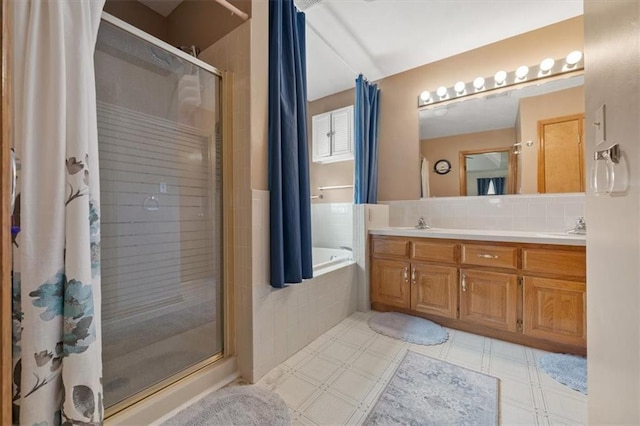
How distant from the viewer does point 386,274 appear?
243 cm

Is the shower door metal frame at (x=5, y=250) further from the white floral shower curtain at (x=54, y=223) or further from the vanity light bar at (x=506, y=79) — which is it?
the vanity light bar at (x=506, y=79)

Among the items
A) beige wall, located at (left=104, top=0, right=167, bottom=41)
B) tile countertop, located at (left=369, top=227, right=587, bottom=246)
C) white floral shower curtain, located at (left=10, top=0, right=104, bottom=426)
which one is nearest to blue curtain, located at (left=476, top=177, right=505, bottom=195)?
tile countertop, located at (left=369, top=227, right=587, bottom=246)

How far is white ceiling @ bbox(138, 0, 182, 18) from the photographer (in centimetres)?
212

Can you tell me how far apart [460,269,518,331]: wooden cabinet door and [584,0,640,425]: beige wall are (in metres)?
1.10

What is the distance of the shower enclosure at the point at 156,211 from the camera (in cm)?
123

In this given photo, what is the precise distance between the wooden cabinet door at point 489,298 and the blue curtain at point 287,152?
4.18 ft

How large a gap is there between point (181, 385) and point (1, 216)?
1.10m

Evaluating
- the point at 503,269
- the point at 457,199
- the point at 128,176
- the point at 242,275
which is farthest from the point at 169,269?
A: the point at 457,199

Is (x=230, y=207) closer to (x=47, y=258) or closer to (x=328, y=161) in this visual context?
(x=47, y=258)

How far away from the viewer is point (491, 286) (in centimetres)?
193

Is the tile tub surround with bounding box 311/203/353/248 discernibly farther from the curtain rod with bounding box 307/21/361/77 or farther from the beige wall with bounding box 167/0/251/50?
the beige wall with bounding box 167/0/251/50

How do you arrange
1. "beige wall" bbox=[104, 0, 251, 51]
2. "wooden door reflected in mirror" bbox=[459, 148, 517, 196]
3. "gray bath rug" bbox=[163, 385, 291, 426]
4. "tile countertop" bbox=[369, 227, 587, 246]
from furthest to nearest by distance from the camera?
"wooden door reflected in mirror" bbox=[459, 148, 517, 196] < "beige wall" bbox=[104, 0, 251, 51] < "tile countertop" bbox=[369, 227, 587, 246] < "gray bath rug" bbox=[163, 385, 291, 426]

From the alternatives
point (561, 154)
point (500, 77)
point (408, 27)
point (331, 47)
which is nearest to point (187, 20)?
point (331, 47)

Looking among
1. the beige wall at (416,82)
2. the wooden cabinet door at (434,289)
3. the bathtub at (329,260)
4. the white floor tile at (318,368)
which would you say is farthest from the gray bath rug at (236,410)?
the beige wall at (416,82)
